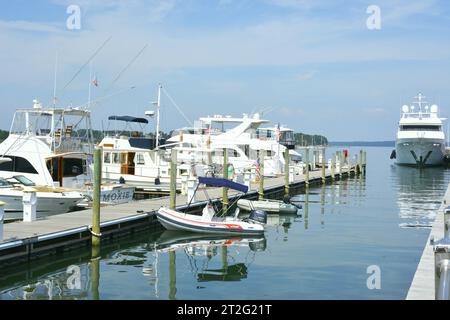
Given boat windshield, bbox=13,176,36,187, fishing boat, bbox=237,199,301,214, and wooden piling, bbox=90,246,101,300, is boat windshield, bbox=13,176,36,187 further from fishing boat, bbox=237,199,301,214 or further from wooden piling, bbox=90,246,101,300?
fishing boat, bbox=237,199,301,214

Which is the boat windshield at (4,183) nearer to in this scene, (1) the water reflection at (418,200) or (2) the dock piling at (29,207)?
(2) the dock piling at (29,207)

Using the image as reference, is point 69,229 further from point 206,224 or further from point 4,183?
point 4,183

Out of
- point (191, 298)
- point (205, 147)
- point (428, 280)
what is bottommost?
point (191, 298)

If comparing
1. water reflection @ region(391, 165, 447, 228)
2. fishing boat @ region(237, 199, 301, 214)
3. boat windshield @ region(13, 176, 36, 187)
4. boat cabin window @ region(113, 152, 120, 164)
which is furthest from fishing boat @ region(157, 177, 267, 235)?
boat cabin window @ region(113, 152, 120, 164)

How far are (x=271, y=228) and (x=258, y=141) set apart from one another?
23.1 meters

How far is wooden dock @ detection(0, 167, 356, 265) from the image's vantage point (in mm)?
15657

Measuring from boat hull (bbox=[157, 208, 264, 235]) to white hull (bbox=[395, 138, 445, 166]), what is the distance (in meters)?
57.0

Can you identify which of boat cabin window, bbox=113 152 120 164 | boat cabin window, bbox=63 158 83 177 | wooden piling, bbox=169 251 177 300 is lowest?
wooden piling, bbox=169 251 177 300

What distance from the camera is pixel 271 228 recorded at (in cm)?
2492

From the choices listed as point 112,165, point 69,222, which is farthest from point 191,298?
point 112,165

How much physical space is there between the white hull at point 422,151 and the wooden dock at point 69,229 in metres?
52.9

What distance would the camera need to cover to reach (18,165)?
26.6 meters

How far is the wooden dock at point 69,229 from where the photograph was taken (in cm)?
1566
